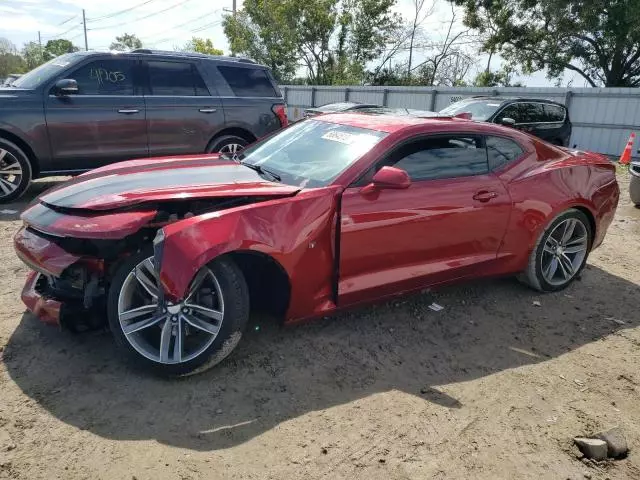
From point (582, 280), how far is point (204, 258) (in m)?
3.82

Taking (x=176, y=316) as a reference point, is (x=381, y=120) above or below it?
above

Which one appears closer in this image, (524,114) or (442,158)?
(442,158)

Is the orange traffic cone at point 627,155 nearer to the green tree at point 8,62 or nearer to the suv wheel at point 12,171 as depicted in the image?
the suv wheel at point 12,171

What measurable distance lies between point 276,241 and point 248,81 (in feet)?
17.7


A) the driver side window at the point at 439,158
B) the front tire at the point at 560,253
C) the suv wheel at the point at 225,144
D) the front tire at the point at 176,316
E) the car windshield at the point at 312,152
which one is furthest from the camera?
the suv wheel at the point at 225,144

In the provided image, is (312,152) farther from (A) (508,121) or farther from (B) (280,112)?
(A) (508,121)

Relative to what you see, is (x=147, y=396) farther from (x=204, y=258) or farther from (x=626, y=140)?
Result: (x=626, y=140)

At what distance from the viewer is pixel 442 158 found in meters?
3.69

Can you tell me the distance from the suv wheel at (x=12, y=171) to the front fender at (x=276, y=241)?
4758mm

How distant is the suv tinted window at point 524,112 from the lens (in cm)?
1031

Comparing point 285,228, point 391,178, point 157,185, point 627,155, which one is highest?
point 391,178

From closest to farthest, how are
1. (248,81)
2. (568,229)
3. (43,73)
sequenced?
(568,229) < (43,73) < (248,81)

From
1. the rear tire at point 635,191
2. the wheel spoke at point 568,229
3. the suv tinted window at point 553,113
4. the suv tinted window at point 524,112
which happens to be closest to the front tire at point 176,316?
the wheel spoke at point 568,229

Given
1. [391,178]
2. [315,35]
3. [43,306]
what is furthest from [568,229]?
[315,35]
